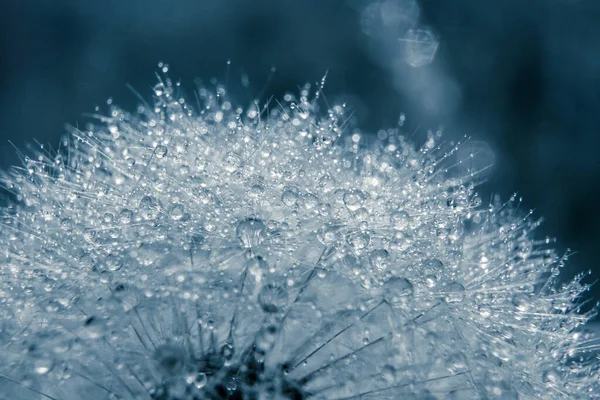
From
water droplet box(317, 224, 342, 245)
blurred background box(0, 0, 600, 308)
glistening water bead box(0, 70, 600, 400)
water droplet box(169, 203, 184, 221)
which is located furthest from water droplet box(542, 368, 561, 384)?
blurred background box(0, 0, 600, 308)

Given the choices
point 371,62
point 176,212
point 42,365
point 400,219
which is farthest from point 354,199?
point 371,62

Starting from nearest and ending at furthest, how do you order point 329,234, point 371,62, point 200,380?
point 200,380
point 329,234
point 371,62

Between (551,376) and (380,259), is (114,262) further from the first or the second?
(551,376)

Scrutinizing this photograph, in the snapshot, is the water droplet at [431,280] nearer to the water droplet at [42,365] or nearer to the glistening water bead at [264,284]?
the glistening water bead at [264,284]

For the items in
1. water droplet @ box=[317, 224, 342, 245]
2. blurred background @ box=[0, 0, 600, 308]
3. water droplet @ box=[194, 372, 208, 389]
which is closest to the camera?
water droplet @ box=[194, 372, 208, 389]

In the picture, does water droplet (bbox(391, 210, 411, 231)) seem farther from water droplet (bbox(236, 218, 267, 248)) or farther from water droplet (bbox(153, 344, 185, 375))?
water droplet (bbox(153, 344, 185, 375))

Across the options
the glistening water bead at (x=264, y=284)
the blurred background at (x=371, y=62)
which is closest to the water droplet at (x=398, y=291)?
the glistening water bead at (x=264, y=284)
